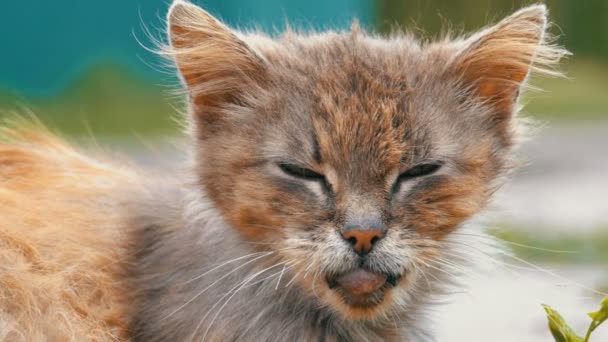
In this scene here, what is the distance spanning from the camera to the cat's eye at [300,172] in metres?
3.85

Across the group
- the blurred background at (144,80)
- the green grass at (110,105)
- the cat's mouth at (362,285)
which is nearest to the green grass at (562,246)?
the blurred background at (144,80)

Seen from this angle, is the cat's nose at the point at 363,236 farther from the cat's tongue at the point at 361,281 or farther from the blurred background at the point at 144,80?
the blurred background at the point at 144,80

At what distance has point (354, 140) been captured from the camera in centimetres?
380

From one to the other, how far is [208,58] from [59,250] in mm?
1039

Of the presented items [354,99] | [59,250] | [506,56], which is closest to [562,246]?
[506,56]

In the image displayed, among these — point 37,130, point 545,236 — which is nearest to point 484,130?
point 37,130

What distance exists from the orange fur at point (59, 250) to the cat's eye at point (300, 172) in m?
0.94

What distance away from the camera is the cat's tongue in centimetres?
374

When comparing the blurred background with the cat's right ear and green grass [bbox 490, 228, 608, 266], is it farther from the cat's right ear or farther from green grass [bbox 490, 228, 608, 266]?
the cat's right ear

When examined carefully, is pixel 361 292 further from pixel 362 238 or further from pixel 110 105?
pixel 110 105

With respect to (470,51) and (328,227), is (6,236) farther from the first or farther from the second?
(470,51)

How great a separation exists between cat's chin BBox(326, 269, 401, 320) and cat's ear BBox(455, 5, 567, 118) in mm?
948

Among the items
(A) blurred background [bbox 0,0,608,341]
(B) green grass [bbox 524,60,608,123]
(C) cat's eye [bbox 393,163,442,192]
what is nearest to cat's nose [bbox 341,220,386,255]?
(C) cat's eye [bbox 393,163,442,192]

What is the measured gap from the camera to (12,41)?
13.4m
